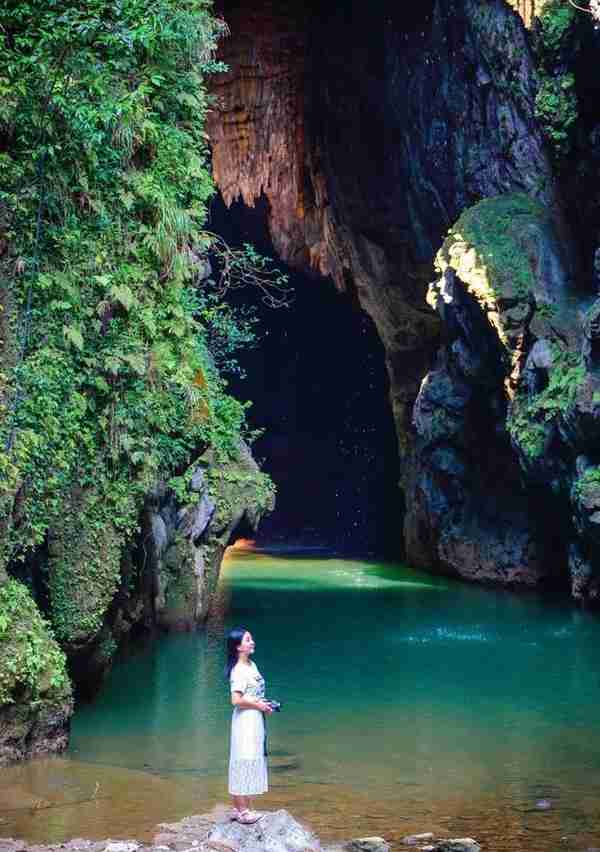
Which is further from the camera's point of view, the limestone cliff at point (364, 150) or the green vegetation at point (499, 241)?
the limestone cliff at point (364, 150)

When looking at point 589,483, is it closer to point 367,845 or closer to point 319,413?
point 367,845

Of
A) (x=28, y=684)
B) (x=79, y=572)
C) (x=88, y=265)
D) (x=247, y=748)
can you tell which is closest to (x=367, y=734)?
(x=79, y=572)

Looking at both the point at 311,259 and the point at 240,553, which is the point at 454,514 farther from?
the point at 240,553

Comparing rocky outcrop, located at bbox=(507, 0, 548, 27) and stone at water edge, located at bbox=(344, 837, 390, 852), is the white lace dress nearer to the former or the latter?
stone at water edge, located at bbox=(344, 837, 390, 852)

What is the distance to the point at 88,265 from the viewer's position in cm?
1144

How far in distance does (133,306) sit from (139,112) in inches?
69.3

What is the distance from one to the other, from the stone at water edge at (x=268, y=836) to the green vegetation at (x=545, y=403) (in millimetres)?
13293

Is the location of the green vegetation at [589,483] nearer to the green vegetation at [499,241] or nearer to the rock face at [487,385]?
the rock face at [487,385]

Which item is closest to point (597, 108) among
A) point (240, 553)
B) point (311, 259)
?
point (311, 259)

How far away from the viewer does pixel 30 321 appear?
10.8 metres

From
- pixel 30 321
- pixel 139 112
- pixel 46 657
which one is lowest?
pixel 46 657

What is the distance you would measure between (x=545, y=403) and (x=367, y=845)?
46.9ft

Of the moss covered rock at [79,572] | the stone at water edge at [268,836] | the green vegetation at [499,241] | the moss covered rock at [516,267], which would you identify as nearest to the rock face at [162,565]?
the moss covered rock at [79,572]

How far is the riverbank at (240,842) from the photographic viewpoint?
6.97m
